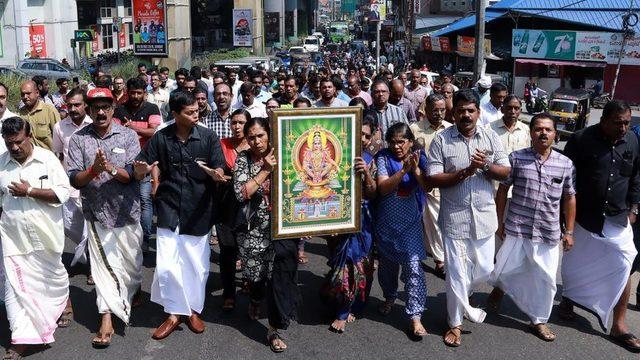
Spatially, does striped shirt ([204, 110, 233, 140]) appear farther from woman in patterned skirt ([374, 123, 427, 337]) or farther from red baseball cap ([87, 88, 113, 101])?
woman in patterned skirt ([374, 123, 427, 337])

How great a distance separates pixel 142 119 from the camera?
697cm

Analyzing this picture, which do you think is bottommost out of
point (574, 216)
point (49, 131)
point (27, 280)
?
point (27, 280)

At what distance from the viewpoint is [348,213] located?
15.9 feet

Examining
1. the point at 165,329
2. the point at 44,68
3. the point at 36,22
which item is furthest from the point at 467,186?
the point at 36,22

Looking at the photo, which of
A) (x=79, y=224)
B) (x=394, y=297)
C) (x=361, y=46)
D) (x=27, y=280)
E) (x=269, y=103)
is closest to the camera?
(x=27, y=280)

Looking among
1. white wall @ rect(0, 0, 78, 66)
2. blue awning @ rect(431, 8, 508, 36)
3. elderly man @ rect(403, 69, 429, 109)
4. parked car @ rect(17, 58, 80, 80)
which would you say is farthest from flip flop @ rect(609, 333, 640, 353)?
white wall @ rect(0, 0, 78, 66)

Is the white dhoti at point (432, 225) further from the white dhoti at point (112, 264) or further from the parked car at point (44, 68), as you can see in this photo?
the parked car at point (44, 68)

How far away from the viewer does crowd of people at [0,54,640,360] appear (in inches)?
183

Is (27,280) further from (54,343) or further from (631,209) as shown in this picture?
(631,209)

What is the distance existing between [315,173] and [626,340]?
267cm

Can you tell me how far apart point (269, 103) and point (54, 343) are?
3.41 m

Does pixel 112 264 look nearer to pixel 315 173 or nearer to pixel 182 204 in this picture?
pixel 182 204

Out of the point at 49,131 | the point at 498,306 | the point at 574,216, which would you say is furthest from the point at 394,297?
the point at 49,131

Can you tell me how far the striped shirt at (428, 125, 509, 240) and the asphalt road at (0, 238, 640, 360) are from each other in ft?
2.82
